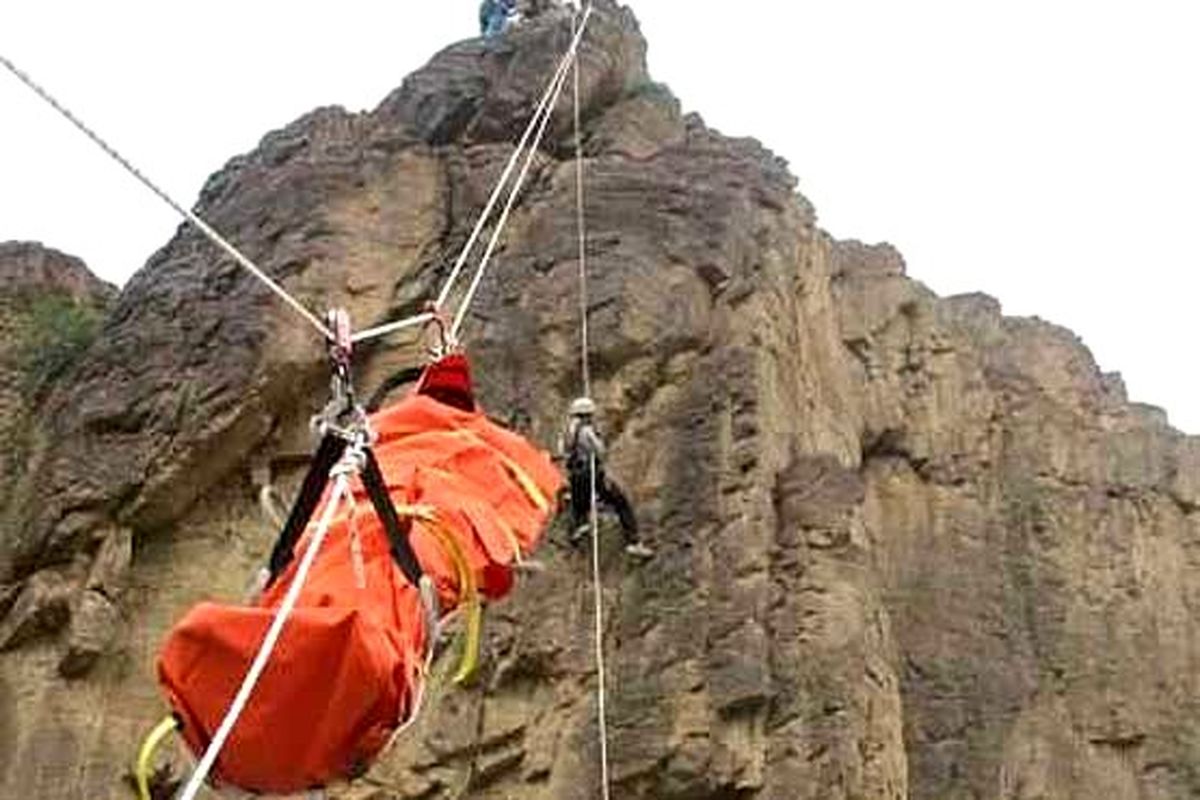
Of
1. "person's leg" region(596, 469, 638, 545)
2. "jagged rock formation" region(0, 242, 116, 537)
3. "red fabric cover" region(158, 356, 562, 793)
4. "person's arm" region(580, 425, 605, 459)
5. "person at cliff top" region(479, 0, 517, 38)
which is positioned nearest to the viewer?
"red fabric cover" region(158, 356, 562, 793)

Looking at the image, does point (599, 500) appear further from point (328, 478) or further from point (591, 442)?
point (328, 478)

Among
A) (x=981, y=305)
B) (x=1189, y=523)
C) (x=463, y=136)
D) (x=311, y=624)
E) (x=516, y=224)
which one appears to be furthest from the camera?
(x=981, y=305)

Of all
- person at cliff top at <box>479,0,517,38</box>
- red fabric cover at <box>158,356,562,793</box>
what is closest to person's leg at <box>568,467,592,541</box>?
person at cliff top at <box>479,0,517,38</box>

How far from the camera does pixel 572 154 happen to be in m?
19.0

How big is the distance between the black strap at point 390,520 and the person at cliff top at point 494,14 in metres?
16.0

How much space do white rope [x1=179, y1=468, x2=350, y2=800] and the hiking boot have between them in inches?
377

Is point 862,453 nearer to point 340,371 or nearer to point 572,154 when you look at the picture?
point 572,154

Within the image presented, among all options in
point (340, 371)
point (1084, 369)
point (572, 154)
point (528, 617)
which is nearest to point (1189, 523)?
point (1084, 369)

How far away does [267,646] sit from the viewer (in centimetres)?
489

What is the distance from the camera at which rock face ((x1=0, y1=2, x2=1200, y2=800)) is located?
14.9 meters

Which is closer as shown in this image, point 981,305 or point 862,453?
point 862,453

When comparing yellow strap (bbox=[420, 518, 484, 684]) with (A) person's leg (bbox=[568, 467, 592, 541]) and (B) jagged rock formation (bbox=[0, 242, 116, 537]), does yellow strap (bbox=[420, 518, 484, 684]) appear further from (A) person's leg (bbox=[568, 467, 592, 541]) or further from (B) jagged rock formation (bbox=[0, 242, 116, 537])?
(B) jagged rock formation (bbox=[0, 242, 116, 537])

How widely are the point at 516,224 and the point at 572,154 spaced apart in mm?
1446

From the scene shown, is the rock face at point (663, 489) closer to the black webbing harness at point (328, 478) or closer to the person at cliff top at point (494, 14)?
the person at cliff top at point (494, 14)
